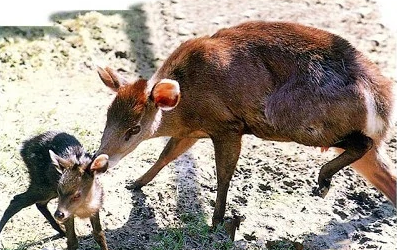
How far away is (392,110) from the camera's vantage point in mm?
5855

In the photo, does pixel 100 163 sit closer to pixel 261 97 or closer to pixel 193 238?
pixel 193 238

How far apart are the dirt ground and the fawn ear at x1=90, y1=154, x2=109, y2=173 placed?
80 centimetres

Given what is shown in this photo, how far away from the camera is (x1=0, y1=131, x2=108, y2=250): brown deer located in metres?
5.26

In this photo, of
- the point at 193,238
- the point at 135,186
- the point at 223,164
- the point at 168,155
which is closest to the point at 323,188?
the point at 223,164

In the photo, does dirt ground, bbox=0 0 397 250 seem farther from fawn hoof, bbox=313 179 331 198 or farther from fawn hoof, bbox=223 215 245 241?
fawn hoof, bbox=313 179 331 198

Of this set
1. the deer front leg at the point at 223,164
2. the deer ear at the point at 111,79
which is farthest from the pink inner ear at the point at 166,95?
the deer front leg at the point at 223,164

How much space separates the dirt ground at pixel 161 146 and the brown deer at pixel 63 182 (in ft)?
0.99

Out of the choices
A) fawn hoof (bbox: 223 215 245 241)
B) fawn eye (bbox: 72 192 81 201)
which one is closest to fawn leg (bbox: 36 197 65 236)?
fawn eye (bbox: 72 192 81 201)

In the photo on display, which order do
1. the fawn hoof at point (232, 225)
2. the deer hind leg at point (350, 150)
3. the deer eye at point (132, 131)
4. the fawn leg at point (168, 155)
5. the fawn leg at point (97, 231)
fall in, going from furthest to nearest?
the fawn leg at point (168, 155) < the fawn hoof at point (232, 225) < the deer hind leg at point (350, 150) < the deer eye at point (132, 131) < the fawn leg at point (97, 231)

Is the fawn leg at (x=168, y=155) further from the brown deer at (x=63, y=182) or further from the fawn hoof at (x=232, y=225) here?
the brown deer at (x=63, y=182)

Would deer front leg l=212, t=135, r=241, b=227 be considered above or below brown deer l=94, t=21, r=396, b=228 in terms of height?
below

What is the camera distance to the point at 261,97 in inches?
232

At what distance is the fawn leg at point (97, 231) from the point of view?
5488 mm

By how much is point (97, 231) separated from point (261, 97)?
1464 mm
